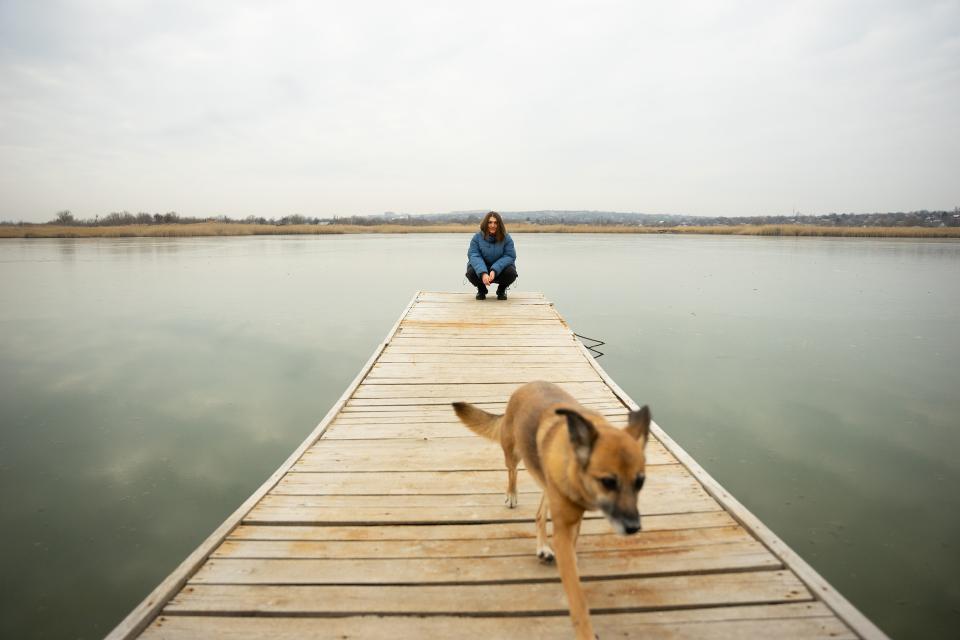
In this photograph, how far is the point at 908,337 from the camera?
395 inches

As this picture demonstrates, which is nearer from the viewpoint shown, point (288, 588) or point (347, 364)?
point (288, 588)

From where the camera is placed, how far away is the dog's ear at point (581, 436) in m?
1.93

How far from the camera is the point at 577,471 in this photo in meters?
2.04

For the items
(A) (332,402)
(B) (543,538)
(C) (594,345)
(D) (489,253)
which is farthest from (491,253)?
(B) (543,538)

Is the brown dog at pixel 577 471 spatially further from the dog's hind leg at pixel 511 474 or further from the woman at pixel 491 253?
the woman at pixel 491 253

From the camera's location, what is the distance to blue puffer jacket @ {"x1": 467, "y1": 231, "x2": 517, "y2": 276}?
993 centimetres

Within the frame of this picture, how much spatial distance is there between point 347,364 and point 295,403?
1882 mm

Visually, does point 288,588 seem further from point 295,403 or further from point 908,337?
point 908,337

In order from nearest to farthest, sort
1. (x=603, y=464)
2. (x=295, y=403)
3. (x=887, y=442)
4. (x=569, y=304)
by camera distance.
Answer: (x=603, y=464) → (x=887, y=442) → (x=295, y=403) → (x=569, y=304)

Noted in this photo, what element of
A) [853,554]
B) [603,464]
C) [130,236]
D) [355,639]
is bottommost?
[853,554]

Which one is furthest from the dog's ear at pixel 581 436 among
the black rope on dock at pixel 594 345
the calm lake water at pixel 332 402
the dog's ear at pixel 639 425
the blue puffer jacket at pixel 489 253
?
the blue puffer jacket at pixel 489 253

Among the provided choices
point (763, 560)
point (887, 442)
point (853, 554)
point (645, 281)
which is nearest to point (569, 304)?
point (645, 281)

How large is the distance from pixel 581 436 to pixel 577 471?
176mm

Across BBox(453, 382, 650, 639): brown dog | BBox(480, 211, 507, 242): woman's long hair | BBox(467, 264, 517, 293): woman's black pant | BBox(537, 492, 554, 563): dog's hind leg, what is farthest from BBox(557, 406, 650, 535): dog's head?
BBox(467, 264, 517, 293): woman's black pant
